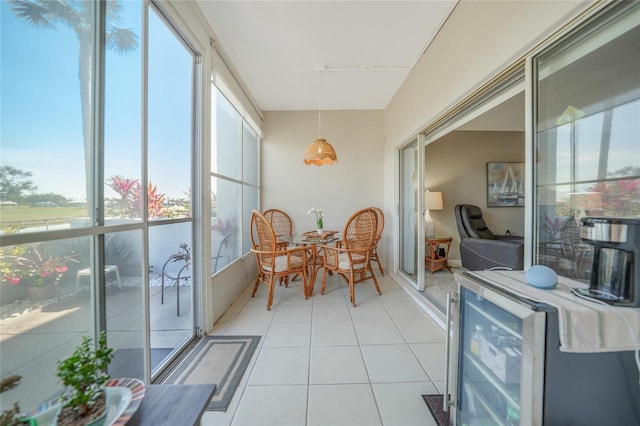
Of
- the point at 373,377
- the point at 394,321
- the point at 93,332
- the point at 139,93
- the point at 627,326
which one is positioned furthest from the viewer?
the point at 394,321

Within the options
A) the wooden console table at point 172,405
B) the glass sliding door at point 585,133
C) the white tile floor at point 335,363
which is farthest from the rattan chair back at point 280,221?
the glass sliding door at point 585,133

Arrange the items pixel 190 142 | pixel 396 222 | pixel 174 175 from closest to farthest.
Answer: pixel 174 175 < pixel 190 142 < pixel 396 222

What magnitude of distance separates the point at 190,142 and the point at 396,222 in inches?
118

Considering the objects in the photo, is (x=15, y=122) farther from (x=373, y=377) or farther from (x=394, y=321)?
(x=394, y=321)

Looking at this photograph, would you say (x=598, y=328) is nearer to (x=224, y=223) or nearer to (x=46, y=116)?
(x=46, y=116)

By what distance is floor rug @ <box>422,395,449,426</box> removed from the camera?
1.20 m

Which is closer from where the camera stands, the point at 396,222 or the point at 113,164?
the point at 113,164

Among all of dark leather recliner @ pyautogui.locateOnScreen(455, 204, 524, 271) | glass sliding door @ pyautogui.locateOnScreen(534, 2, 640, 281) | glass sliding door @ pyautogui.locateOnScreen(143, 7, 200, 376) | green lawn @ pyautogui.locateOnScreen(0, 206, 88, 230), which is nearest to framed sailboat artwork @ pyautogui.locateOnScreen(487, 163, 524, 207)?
dark leather recliner @ pyautogui.locateOnScreen(455, 204, 524, 271)

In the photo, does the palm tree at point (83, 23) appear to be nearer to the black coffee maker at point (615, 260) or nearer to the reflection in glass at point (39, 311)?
the reflection in glass at point (39, 311)

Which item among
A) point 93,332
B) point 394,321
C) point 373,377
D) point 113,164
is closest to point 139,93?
point 113,164

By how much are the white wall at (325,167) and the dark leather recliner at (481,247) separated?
4.29 feet

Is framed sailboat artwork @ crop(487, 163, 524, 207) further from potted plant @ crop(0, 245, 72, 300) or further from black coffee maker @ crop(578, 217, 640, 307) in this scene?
potted plant @ crop(0, 245, 72, 300)

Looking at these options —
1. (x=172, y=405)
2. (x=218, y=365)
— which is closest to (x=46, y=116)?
(x=172, y=405)

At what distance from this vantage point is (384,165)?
13.2 ft
